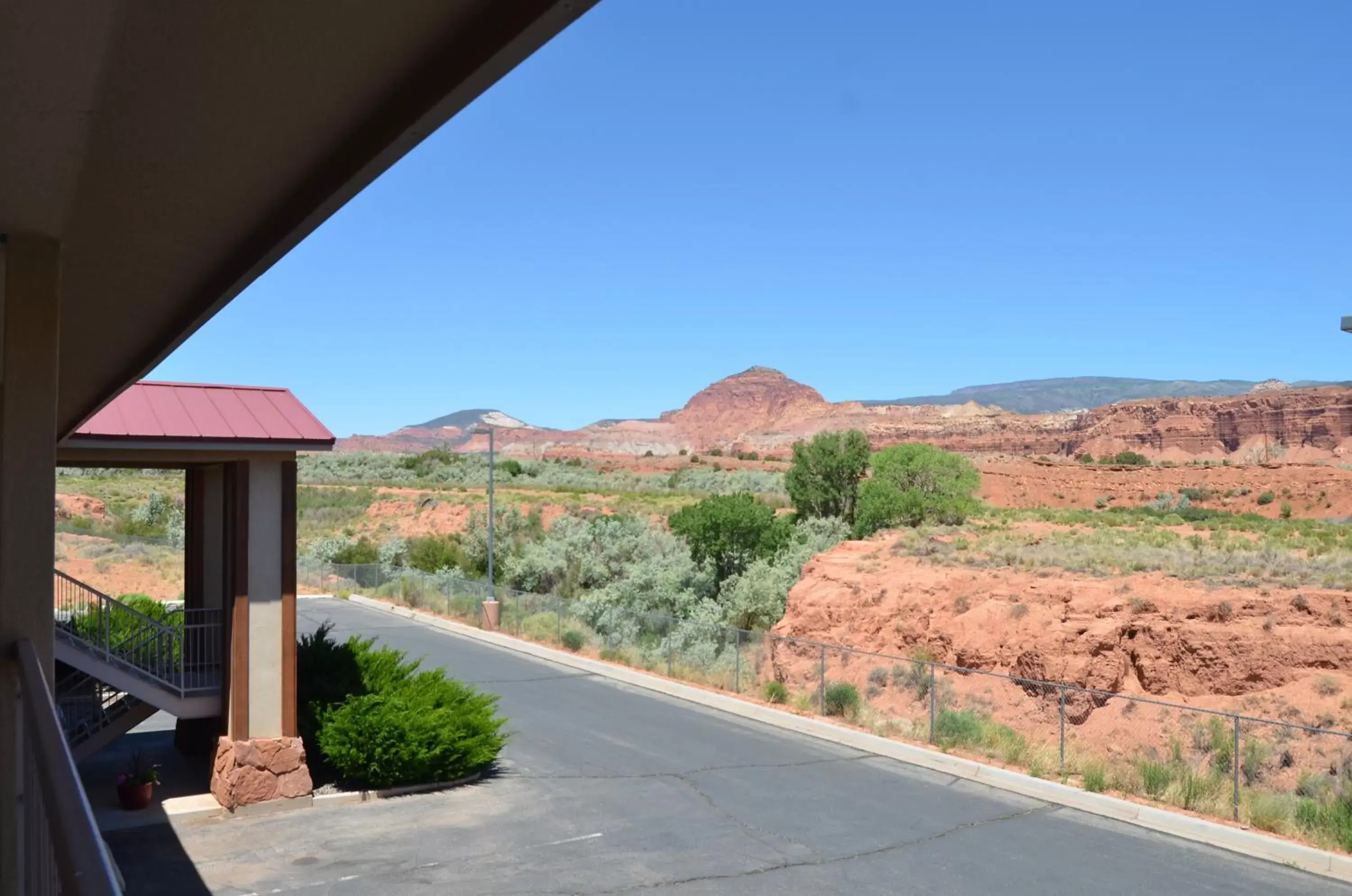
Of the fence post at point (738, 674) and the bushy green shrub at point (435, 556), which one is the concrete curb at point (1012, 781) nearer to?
the fence post at point (738, 674)

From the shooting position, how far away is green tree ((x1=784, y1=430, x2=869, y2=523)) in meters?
51.3

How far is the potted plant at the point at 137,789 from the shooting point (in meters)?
14.7

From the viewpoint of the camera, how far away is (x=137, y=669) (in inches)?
Result: 583

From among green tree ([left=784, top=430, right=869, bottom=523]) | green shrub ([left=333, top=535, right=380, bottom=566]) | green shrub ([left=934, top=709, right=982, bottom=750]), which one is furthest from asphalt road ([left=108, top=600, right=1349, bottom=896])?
green shrub ([left=333, top=535, right=380, bottom=566])

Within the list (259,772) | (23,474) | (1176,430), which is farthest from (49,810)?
(1176,430)

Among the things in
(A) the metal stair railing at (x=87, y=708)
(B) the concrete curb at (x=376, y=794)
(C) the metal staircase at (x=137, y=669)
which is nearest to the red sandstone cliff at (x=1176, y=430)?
(B) the concrete curb at (x=376, y=794)

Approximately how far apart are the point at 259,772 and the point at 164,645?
2.61m

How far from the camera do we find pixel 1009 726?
2252cm

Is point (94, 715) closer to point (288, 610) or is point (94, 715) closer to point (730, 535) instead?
point (288, 610)

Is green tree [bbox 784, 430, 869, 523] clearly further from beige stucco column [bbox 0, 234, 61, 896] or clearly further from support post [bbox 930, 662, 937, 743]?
beige stucco column [bbox 0, 234, 61, 896]

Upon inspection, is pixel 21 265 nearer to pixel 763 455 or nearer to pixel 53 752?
pixel 53 752

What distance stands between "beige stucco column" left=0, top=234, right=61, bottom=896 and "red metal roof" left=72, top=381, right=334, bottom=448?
1019 cm

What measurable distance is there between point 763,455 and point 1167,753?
125 m

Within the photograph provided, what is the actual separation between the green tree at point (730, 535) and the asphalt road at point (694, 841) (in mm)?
17135
